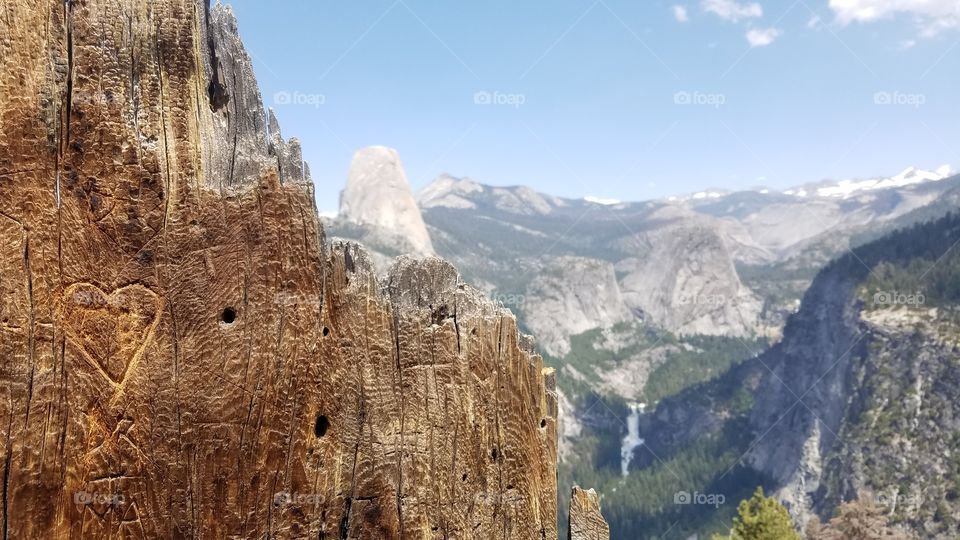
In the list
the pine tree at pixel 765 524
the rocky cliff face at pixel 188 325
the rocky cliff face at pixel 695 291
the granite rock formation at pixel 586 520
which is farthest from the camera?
the rocky cliff face at pixel 695 291

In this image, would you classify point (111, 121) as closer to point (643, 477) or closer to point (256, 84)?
point (256, 84)

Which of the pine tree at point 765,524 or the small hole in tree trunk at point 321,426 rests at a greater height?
the small hole in tree trunk at point 321,426

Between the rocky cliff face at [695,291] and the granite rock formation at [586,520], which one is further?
the rocky cliff face at [695,291]

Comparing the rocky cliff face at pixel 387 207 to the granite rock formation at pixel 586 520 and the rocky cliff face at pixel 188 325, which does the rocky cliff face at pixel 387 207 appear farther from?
the rocky cliff face at pixel 188 325

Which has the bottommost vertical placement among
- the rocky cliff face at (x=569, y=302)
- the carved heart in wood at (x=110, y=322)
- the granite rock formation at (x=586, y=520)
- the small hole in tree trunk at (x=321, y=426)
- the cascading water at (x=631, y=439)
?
the cascading water at (x=631, y=439)

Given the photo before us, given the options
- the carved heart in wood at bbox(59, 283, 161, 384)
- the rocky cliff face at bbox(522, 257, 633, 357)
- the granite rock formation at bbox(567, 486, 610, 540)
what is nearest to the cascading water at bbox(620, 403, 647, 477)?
the rocky cliff face at bbox(522, 257, 633, 357)

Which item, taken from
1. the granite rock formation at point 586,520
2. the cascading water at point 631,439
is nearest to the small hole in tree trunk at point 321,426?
the granite rock formation at point 586,520
